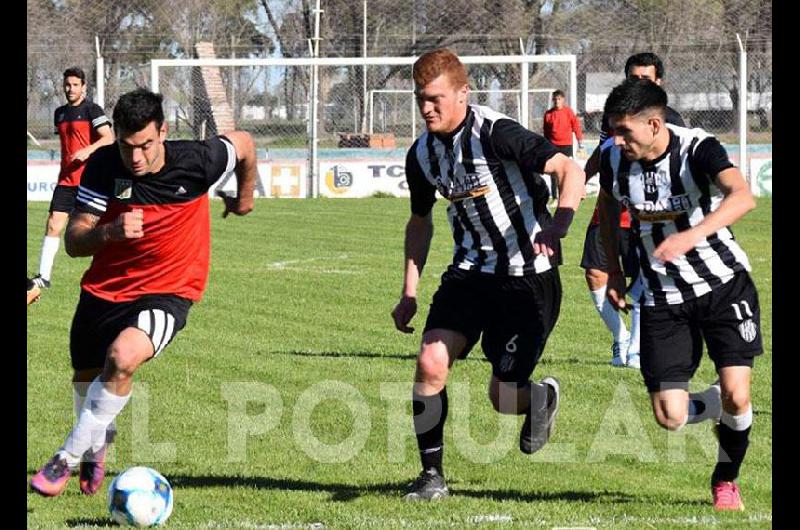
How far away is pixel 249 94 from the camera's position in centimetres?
2959

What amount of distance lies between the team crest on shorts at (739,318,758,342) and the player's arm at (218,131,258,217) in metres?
2.41

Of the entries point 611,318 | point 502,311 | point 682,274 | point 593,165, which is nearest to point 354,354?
point 611,318

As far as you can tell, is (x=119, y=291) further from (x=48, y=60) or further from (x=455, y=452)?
(x=48, y=60)

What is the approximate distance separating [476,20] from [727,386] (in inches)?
1062

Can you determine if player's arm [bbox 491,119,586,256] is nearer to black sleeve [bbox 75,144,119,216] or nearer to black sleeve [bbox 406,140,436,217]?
black sleeve [bbox 406,140,436,217]

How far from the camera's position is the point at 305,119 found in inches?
1158

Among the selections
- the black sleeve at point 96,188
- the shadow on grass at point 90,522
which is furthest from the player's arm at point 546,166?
the shadow on grass at point 90,522

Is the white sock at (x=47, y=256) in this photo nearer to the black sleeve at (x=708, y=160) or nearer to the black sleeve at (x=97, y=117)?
the black sleeve at (x=97, y=117)

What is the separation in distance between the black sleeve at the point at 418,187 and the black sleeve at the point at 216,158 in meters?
0.87

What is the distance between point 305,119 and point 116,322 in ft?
76.7

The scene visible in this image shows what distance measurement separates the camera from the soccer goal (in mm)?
29172

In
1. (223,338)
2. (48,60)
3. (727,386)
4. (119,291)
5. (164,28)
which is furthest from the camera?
(164,28)

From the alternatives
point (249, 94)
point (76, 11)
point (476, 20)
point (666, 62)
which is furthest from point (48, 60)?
point (666, 62)

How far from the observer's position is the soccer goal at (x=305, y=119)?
29172 mm
